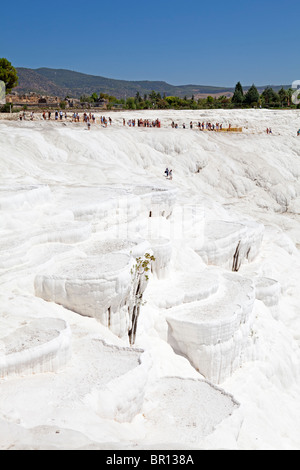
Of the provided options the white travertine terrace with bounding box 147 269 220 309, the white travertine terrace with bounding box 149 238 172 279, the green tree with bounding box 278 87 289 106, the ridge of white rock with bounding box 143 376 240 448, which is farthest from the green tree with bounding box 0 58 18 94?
the ridge of white rock with bounding box 143 376 240 448

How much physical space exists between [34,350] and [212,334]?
13.5 feet

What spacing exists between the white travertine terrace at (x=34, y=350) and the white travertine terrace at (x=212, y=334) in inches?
122

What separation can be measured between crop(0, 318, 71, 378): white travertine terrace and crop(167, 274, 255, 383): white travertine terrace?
10.2 ft

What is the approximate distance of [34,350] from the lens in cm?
656

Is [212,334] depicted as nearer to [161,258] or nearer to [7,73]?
[161,258]

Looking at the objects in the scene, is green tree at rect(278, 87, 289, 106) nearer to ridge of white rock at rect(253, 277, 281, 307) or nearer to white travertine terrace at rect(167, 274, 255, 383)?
ridge of white rock at rect(253, 277, 281, 307)

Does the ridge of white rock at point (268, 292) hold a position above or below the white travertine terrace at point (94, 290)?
below

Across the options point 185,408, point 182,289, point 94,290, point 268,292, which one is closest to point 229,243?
point 268,292

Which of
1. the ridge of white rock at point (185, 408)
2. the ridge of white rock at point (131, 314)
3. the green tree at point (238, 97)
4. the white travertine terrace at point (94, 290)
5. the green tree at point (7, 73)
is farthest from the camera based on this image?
the green tree at point (238, 97)

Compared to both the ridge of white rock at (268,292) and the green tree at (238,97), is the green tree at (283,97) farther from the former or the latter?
the ridge of white rock at (268,292)

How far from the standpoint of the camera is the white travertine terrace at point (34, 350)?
21.0 ft

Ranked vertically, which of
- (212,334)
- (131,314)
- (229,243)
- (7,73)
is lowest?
(212,334)

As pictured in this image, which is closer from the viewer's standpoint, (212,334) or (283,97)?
(212,334)

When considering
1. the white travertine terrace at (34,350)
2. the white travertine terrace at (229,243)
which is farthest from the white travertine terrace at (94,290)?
the white travertine terrace at (229,243)
